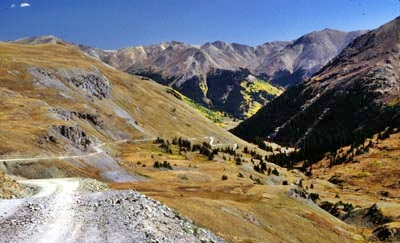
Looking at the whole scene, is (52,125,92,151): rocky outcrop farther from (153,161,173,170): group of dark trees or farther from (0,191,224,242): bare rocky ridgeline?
(0,191,224,242): bare rocky ridgeline

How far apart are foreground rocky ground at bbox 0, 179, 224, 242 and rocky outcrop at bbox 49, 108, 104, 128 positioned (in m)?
118

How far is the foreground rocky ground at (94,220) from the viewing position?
119 ft

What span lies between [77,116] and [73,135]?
1907 inches

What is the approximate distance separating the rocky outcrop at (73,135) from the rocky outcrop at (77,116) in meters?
23.4

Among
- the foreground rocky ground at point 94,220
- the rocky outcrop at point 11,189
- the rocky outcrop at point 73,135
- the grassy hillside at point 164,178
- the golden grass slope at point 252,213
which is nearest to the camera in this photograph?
the foreground rocky ground at point 94,220

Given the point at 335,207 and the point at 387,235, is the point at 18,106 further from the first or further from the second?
the point at 387,235

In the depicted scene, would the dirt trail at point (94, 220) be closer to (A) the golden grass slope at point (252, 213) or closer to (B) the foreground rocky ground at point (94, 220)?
(B) the foreground rocky ground at point (94, 220)

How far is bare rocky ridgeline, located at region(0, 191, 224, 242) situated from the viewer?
36281 millimetres

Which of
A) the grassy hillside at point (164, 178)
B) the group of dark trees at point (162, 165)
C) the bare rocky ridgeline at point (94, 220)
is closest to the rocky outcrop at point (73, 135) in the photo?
the grassy hillside at point (164, 178)

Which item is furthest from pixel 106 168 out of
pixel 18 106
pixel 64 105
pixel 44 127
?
pixel 64 105

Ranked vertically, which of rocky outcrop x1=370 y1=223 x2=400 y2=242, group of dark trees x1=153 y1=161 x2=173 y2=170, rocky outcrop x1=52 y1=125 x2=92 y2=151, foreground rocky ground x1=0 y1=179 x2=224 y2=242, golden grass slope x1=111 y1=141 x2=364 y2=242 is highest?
foreground rocky ground x1=0 y1=179 x2=224 y2=242

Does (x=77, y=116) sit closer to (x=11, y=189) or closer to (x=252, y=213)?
(x=252, y=213)

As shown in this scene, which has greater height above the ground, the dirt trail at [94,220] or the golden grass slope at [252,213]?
the dirt trail at [94,220]

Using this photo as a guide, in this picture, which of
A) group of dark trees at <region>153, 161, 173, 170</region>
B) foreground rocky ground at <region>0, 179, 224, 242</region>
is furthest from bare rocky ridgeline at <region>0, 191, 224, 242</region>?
group of dark trees at <region>153, 161, 173, 170</region>
